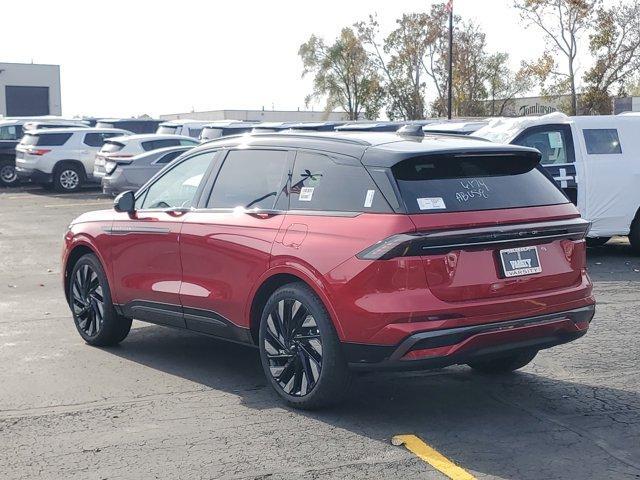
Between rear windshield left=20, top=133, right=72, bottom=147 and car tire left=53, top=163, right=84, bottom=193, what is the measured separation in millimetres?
649

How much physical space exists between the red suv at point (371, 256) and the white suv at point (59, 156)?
70.7 ft

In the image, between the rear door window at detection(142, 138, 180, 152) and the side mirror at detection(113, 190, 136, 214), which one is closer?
the side mirror at detection(113, 190, 136, 214)

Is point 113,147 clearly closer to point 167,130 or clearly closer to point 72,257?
point 167,130

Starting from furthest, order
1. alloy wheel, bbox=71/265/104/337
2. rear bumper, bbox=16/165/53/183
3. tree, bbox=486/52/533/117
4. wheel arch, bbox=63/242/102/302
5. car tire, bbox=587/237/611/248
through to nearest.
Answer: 1. tree, bbox=486/52/533/117
2. rear bumper, bbox=16/165/53/183
3. car tire, bbox=587/237/611/248
4. wheel arch, bbox=63/242/102/302
5. alloy wheel, bbox=71/265/104/337

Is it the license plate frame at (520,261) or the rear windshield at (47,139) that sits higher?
the rear windshield at (47,139)

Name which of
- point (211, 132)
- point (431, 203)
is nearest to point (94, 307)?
point (431, 203)

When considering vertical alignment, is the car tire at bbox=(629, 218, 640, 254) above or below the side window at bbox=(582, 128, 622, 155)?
below

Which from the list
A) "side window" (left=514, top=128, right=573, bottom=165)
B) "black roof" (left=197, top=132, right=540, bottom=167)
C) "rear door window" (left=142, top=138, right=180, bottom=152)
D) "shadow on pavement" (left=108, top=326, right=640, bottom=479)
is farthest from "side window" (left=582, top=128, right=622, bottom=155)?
"rear door window" (left=142, top=138, right=180, bottom=152)

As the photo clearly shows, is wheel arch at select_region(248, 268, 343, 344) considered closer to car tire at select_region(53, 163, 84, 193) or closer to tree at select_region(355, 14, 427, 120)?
car tire at select_region(53, 163, 84, 193)

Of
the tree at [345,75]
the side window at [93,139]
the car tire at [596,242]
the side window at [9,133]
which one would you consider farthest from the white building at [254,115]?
the car tire at [596,242]

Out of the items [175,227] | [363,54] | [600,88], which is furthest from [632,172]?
[363,54]

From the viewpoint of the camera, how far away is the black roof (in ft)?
20.1

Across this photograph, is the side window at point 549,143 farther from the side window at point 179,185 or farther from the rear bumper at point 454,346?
the rear bumper at point 454,346

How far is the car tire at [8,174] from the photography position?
101ft
